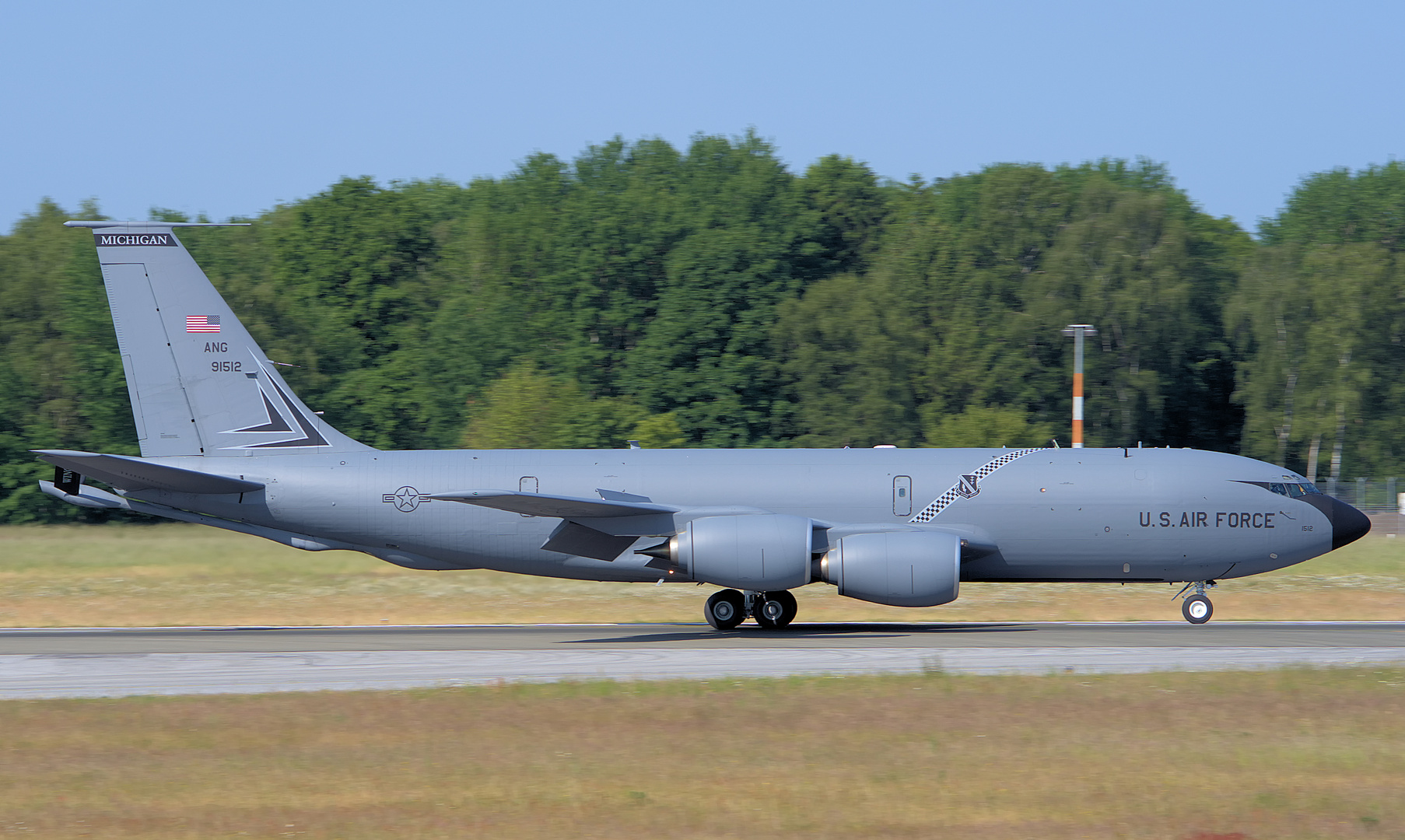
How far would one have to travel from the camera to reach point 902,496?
28.9 meters

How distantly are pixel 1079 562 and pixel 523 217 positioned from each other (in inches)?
2278

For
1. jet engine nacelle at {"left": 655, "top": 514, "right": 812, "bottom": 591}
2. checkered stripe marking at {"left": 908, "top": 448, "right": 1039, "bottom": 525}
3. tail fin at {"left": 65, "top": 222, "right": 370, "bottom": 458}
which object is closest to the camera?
jet engine nacelle at {"left": 655, "top": 514, "right": 812, "bottom": 591}

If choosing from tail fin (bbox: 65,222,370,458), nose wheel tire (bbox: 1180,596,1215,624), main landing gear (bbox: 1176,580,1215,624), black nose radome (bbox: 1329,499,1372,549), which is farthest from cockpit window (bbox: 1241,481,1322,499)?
tail fin (bbox: 65,222,370,458)

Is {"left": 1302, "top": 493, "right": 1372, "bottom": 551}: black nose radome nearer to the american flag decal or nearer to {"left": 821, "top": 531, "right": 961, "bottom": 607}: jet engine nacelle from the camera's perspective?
{"left": 821, "top": 531, "right": 961, "bottom": 607}: jet engine nacelle

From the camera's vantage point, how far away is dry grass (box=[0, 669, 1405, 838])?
12836mm

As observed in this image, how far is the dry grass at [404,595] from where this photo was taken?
107 feet

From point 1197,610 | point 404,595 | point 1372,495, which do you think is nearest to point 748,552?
point 1197,610

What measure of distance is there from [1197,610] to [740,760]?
16735 mm

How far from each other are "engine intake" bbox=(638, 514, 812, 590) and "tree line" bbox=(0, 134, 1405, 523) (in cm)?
3146

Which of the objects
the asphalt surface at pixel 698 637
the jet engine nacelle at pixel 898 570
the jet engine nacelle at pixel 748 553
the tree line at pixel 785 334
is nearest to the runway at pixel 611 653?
the asphalt surface at pixel 698 637

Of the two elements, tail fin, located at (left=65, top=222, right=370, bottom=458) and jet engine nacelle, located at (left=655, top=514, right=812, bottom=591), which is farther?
tail fin, located at (left=65, top=222, right=370, bottom=458)

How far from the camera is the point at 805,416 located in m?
69.2

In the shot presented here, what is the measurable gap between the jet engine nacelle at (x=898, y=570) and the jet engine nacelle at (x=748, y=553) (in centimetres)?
68

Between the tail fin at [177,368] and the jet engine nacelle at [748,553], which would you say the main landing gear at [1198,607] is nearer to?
the jet engine nacelle at [748,553]
